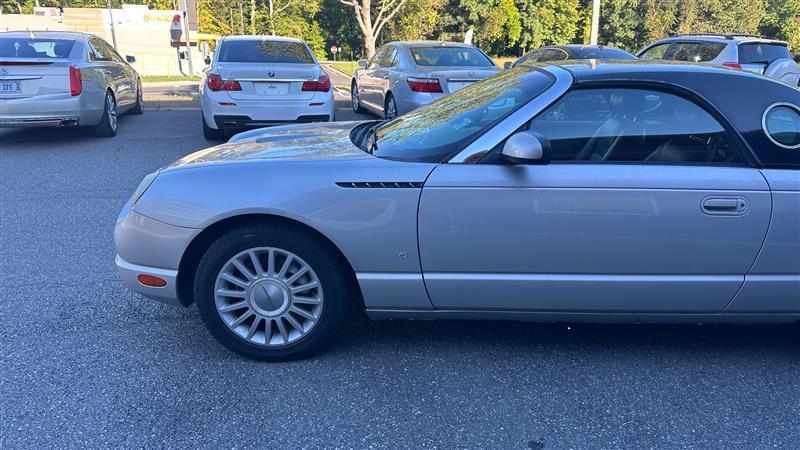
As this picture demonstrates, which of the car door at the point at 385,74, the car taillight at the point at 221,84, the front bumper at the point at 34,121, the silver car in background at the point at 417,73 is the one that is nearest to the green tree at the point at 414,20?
the car door at the point at 385,74

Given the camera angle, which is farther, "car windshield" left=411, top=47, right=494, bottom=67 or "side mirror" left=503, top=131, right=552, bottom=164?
"car windshield" left=411, top=47, right=494, bottom=67

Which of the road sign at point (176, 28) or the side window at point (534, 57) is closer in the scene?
the side window at point (534, 57)

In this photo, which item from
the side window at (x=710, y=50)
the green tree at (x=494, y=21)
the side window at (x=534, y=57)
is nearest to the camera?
the side window at (x=710, y=50)

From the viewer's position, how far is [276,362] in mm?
3102

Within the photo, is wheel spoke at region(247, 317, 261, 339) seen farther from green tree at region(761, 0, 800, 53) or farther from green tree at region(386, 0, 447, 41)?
green tree at region(761, 0, 800, 53)

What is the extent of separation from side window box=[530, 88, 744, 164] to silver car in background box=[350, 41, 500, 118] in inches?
209

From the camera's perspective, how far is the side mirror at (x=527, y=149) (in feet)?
8.97

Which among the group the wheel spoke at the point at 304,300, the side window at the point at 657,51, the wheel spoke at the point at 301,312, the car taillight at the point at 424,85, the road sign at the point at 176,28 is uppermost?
the road sign at the point at 176,28

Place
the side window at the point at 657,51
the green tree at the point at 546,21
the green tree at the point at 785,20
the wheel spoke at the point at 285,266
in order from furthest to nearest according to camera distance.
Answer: the green tree at the point at 785,20 < the green tree at the point at 546,21 < the side window at the point at 657,51 < the wheel spoke at the point at 285,266

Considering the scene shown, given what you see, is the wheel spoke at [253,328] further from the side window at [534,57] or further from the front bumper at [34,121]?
the side window at [534,57]

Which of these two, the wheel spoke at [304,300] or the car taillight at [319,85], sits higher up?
the car taillight at [319,85]

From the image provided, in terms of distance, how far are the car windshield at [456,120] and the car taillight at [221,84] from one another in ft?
15.2

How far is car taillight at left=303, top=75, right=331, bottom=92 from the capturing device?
26.6 feet

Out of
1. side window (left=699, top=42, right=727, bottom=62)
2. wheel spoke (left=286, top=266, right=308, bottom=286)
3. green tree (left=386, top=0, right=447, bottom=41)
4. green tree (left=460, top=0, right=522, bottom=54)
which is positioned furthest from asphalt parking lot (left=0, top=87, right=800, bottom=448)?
green tree (left=460, top=0, right=522, bottom=54)
